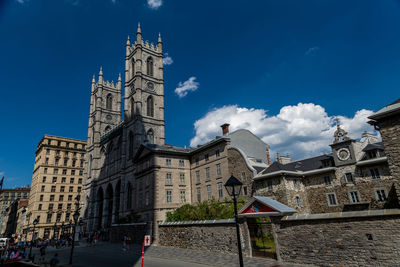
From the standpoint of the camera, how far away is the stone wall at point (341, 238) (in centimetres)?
1084

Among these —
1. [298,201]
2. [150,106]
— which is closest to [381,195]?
[298,201]

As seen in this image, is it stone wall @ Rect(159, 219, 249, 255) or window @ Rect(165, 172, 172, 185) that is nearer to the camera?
stone wall @ Rect(159, 219, 249, 255)

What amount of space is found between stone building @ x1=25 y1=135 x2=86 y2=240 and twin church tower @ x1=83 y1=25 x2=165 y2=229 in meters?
12.4

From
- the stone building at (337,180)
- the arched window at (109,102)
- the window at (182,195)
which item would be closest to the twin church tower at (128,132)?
the arched window at (109,102)

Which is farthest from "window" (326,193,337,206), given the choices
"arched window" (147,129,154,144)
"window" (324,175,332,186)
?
"arched window" (147,129,154,144)

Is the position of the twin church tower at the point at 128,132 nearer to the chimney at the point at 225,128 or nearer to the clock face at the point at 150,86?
the clock face at the point at 150,86

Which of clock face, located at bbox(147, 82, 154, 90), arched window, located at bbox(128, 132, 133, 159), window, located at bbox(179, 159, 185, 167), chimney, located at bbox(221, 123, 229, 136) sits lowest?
window, located at bbox(179, 159, 185, 167)

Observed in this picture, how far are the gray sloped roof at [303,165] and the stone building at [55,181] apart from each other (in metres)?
66.0

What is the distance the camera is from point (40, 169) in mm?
72312

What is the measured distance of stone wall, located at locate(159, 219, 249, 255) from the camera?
17188 mm

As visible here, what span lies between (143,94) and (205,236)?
41135mm

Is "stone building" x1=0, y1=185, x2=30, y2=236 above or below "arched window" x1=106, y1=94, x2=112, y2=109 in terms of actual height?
below

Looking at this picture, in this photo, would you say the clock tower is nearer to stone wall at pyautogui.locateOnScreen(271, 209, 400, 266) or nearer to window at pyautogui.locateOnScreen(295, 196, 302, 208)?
window at pyautogui.locateOnScreen(295, 196, 302, 208)

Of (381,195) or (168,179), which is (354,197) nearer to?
(381,195)
